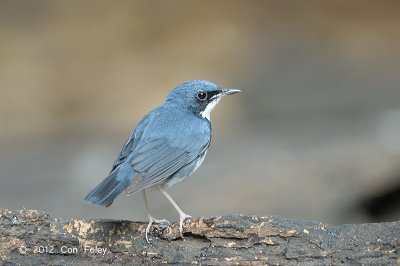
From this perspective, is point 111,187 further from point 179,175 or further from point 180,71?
point 180,71

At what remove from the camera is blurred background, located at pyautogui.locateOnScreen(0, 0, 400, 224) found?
11.5 meters

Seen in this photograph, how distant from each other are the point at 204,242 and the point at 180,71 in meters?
6.41

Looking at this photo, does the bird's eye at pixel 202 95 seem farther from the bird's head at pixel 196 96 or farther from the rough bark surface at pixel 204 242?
the rough bark surface at pixel 204 242

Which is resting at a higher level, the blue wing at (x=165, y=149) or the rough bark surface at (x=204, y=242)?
the blue wing at (x=165, y=149)

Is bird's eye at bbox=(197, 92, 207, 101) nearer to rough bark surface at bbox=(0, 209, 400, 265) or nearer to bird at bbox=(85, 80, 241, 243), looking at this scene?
bird at bbox=(85, 80, 241, 243)

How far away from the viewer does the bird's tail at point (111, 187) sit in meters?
5.52

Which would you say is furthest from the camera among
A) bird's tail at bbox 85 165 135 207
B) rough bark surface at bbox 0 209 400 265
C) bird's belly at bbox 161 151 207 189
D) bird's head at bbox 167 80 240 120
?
bird's head at bbox 167 80 240 120

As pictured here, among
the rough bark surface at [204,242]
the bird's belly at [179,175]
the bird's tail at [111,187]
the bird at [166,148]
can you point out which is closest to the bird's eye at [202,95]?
the bird at [166,148]

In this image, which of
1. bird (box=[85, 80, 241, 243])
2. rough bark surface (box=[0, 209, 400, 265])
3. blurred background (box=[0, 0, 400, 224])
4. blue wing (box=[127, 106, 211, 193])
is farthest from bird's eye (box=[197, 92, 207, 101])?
blurred background (box=[0, 0, 400, 224])

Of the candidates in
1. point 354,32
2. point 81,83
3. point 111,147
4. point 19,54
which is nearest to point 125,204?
point 111,147

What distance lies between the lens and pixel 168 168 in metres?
6.05

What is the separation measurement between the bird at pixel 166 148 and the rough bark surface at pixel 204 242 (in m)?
0.15

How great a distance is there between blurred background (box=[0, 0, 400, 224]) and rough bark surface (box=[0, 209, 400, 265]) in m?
5.50

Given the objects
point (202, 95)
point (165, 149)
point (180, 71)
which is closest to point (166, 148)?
point (165, 149)
